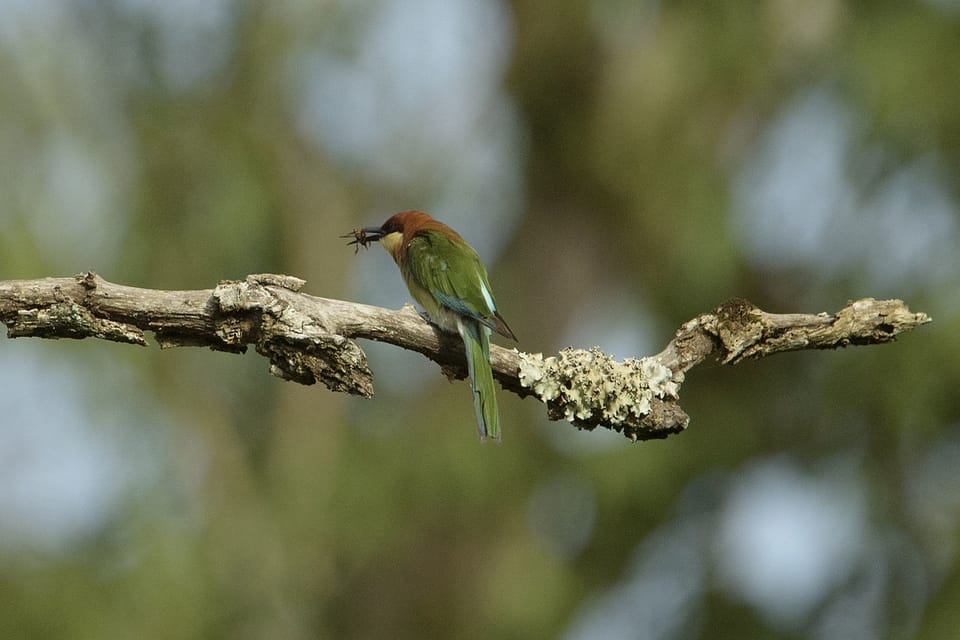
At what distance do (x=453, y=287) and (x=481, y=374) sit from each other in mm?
586

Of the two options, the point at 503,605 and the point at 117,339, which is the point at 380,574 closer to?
the point at 503,605

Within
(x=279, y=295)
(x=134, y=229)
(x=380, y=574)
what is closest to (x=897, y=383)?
(x=380, y=574)

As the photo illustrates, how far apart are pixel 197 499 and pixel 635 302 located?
3.68 m

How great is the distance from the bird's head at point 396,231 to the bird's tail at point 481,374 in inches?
41.8

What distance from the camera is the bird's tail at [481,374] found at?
3045 mm

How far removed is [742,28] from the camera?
26.0 ft

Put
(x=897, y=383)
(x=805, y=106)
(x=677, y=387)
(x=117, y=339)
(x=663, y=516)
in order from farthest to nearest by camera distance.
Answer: (x=663, y=516)
(x=805, y=106)
(x=897, y=383)
(x=677, y=387)
(x=117, y=339)

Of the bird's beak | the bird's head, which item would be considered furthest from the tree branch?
the bird's beak

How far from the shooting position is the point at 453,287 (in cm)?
358

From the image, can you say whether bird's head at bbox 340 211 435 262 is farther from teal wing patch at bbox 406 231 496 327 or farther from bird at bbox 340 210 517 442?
teal wing patch at bbox 406 231 496 327

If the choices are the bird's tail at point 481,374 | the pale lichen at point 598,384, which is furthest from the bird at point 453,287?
the pale lichen at point 598,384

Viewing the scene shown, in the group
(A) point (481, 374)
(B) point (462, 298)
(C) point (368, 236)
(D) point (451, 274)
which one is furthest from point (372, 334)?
(C) point (368, 236)

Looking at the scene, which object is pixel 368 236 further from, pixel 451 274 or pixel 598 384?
pixel 598 384

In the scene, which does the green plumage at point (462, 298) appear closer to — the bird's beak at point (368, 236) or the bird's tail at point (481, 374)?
the bird's tail at point (481, 374)
